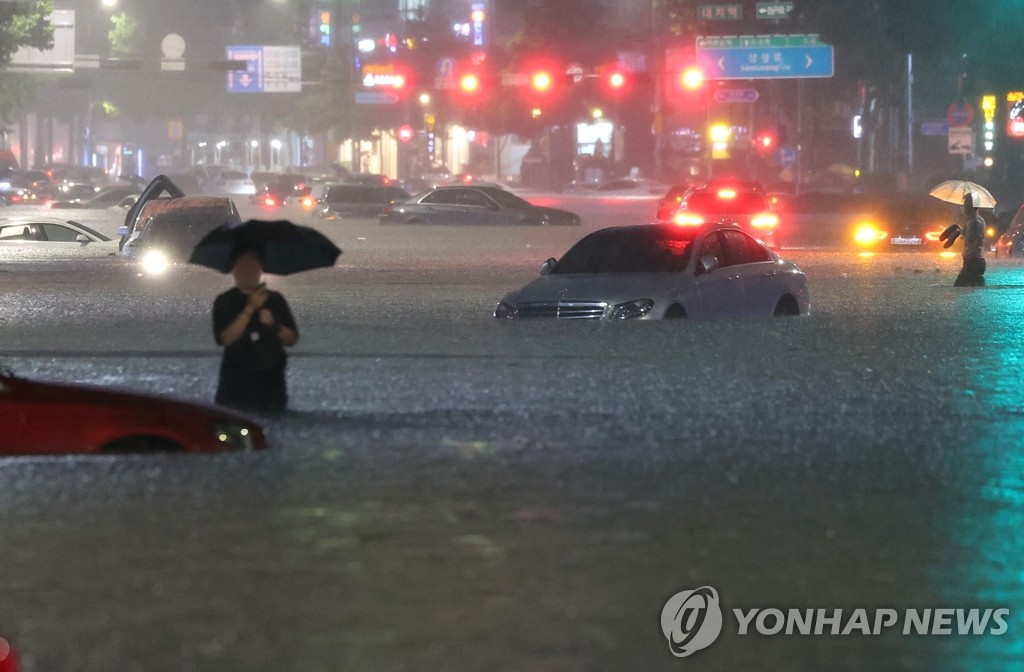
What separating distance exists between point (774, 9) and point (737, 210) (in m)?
18.8

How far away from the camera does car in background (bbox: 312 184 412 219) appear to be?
5566cm

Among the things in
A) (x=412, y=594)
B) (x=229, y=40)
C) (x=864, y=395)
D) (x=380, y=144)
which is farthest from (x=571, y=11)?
(x=412, y=594)

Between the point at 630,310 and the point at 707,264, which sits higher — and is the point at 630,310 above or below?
below

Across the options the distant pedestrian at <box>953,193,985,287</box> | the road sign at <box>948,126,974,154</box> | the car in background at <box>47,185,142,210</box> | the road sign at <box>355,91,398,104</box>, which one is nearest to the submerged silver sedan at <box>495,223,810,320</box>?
the distant pedestrian at <box>953,193,985,287</box>

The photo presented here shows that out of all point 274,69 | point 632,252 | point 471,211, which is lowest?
point 632,252

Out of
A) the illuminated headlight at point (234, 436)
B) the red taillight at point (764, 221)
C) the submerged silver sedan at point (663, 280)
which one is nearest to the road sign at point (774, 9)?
the red taillight at point (764, 221)

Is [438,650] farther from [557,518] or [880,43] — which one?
[880,43]

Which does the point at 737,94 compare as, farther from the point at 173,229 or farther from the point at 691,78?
the point at 173,229

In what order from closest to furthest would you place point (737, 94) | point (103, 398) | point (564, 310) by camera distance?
point (103, 398), point (564, 310), point (737, 94)

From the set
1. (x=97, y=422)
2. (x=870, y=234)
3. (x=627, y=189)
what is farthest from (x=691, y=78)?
(x=97, y=422)

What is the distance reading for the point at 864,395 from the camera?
13.9m

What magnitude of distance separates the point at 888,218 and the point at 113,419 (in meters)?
32.0

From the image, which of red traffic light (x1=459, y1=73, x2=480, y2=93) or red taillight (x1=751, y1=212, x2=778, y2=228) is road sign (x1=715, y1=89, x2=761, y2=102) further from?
red taillight (x1=751, y1=212, x2=778, y2=228)

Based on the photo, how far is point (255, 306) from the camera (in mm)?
10930
